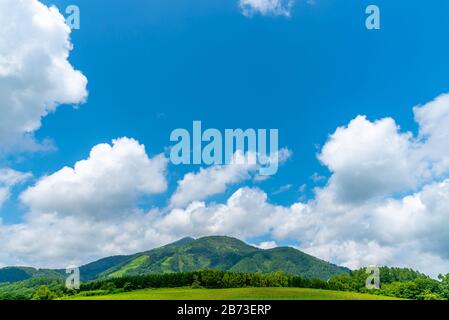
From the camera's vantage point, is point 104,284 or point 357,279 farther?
point 357,279

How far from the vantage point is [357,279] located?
149 metres
